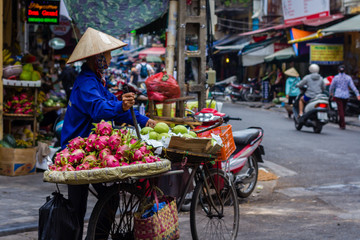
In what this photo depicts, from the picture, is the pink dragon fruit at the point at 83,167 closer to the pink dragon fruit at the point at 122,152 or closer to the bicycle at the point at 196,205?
the pink dragon fruit at the point at 122,152

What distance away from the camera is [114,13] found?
816 cm

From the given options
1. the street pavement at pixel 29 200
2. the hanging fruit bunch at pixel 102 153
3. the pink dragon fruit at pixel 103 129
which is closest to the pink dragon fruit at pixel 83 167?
the hanging fruit bunch at pixel 102 153

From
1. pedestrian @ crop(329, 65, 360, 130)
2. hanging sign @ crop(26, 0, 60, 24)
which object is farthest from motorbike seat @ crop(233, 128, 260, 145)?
pedestrian @ crop(329, 65, 360, 130)

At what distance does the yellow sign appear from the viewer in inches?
862

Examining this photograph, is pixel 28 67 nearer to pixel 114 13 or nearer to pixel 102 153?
pixel 114 13

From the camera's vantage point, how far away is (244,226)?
19.9 feet

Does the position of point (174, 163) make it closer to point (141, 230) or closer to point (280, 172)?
point (141, 230)

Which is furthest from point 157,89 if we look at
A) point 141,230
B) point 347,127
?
point 347,127

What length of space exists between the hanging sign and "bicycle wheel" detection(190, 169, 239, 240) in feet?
25.7

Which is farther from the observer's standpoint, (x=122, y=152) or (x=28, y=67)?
(x=28, y=67)

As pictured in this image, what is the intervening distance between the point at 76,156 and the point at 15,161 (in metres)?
5.22

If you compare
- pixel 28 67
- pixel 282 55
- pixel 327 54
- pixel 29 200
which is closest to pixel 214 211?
pixel 29 200

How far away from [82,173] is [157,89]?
395cm

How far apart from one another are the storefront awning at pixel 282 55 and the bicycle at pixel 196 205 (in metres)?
21.1
